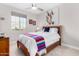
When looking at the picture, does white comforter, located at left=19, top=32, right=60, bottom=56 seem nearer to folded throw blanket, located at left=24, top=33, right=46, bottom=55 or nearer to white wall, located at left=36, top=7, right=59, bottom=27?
folded throw blanket, located at left=24, top=33, right=46, bottom=55

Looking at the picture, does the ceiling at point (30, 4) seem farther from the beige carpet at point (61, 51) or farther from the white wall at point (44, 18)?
the beige carpet at point (61, 51)

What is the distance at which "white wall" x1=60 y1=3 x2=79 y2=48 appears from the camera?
1.42m

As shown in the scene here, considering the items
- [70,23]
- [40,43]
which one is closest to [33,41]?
[40,43]

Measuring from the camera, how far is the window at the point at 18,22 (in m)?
1.44

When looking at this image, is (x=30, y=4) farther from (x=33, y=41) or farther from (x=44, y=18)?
(x=33, y=41)

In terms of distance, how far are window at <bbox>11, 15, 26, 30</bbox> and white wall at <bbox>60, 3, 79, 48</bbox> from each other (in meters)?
0.71

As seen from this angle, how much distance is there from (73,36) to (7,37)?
117cm

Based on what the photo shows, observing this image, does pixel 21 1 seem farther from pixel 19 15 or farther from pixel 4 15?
pixel 4 15

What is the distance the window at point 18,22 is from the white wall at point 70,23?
0.71 m

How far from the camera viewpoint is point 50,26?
5.32 feet

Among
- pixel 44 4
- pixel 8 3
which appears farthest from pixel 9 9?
pixel 44 4

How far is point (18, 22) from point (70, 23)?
0.94 m

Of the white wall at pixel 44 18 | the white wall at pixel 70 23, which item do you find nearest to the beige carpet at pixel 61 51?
the white wall at pixel 70 23

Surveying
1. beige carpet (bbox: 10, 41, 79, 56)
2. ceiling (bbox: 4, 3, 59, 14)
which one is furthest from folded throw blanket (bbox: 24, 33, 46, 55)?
ceiling (bbox: 4, 3, 59, 14)
